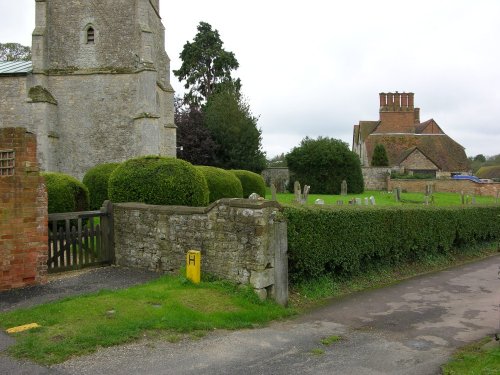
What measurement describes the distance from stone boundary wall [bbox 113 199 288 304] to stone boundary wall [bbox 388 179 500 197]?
1428 inches

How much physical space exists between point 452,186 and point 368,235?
35.6 m

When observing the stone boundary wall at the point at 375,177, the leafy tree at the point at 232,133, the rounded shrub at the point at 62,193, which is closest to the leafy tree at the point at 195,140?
the leafy tree at the point at 232,133

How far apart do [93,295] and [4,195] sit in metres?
2.70

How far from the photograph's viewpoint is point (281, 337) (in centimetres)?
681

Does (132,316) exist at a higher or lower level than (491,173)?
lower

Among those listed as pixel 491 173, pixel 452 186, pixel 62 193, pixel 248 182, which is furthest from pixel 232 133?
pixel 491 173

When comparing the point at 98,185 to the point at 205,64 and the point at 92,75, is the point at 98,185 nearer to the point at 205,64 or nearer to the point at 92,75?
the point at 92,75

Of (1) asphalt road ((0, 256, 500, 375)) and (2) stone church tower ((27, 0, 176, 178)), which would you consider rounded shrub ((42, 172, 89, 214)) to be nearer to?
(1) asphalt road ((0, 256, 500, 375))

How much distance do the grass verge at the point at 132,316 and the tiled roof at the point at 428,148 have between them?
1893 inches

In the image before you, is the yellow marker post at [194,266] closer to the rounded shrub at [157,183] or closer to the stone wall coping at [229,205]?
Answer: the stone wall coping at [229,205]

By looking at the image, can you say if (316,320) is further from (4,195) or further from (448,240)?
(448,240)

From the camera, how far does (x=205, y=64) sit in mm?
49844

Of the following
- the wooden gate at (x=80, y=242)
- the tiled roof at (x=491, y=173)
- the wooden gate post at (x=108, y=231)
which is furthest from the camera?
the tiled roof at (x=491, y=173)

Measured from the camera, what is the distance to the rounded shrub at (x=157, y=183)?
12.4m
